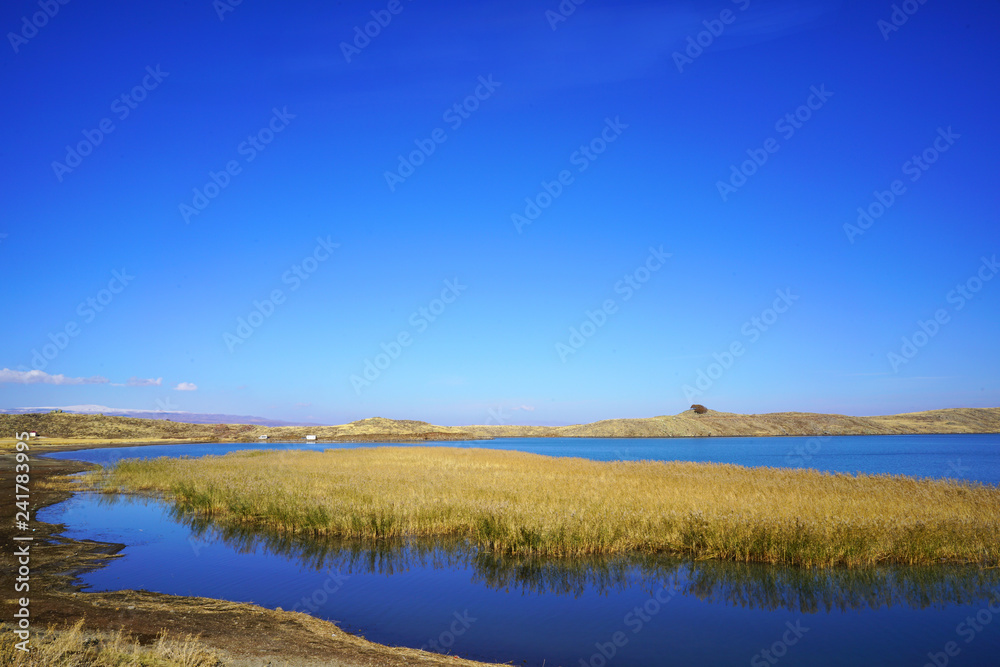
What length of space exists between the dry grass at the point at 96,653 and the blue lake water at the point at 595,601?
3079mm

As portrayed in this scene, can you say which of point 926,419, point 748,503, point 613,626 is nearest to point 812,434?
point 926,419

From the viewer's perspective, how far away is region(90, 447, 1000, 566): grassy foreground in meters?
13.9

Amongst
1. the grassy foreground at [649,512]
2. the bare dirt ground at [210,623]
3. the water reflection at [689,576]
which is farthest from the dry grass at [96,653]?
the grassy foreground at [649,512]

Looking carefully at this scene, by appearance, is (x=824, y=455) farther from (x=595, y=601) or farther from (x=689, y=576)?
(x=595, y=601)

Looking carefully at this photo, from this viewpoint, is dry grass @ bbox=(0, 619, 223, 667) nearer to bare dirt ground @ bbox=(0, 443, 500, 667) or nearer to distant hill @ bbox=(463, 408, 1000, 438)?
bare dirt ground @ bbox=(0, 443, 500, 667)

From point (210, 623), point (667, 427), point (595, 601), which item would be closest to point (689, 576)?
point (595, 601)

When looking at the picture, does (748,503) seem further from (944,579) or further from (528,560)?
(528,560)

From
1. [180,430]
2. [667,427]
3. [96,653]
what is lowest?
[96,653]

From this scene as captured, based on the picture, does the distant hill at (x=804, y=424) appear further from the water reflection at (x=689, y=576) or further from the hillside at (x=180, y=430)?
the water reflection at (x=689, y=576)

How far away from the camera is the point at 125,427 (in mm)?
101312

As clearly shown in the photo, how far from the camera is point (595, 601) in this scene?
11258 mm

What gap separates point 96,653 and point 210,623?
250 centimetres

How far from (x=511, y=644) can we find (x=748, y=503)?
1062 cm

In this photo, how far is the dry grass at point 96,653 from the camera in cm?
611
